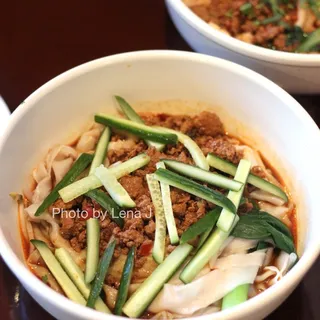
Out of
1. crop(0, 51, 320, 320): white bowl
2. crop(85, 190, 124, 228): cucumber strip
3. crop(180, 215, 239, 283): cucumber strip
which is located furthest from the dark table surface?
crop(180, 215, 239, 283): cucumber strip

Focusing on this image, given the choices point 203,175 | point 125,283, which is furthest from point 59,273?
point 203,175

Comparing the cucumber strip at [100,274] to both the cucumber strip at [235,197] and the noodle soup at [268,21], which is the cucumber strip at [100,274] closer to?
the cucumber strip at [235,197]

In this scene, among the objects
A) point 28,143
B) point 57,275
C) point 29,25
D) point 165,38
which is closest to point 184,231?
point 57,275

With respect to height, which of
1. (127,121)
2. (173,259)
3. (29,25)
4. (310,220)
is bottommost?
(310,220)

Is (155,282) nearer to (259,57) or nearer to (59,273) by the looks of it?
(59,273)

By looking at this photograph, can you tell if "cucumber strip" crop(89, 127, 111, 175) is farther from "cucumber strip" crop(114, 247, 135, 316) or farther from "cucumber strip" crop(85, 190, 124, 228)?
"cucumber strip" crop(114, 247, 135, 316)

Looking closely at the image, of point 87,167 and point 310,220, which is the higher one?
point 87,167

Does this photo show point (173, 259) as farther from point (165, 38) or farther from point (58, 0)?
point (58, 0)
